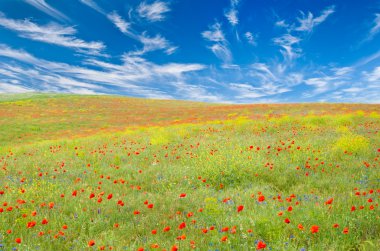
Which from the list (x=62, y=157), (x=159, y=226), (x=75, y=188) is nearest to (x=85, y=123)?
(x=62, y=157)

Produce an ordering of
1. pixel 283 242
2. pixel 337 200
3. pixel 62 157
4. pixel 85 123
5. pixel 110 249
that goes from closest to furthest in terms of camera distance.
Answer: pixel 283 242 < pixel 110 249 < pixel 337 200 < pixel 62 157 < pixel 85 123

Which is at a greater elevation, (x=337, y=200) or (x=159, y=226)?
(x=337, y=200)

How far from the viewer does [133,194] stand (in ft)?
22.3

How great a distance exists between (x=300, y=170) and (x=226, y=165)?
2.07 meters

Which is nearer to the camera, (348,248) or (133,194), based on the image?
(348,248)

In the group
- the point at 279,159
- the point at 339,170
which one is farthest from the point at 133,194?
the point at 339,170

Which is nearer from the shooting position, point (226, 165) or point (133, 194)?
point (133, 194)

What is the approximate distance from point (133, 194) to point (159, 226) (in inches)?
74.3

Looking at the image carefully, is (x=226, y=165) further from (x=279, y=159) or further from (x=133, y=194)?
(x=133, y=194)

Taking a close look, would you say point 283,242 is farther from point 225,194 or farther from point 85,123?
point 85,123

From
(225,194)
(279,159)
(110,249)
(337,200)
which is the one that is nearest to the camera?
(110,249)

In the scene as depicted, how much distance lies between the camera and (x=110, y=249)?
423 centimetres

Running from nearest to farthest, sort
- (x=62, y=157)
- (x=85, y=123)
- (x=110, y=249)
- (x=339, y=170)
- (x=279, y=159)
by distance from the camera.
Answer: (x=110, y=249), (x=339, y=170), (x=279, y=159), (x=62, y=157), (x=85, y=123)

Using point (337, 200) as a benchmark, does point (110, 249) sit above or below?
below
